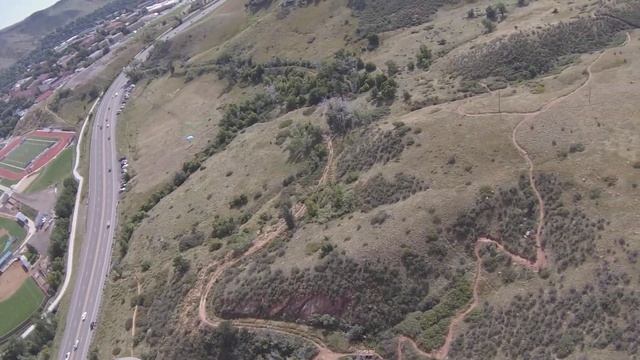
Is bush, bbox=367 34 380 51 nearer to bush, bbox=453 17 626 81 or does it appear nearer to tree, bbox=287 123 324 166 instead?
bush, bbox=453 17 626 81

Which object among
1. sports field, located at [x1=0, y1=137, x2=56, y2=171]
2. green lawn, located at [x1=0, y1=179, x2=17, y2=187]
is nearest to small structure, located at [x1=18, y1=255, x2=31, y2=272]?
green lawn, located at [x1=0, y1=179, x2=17, y2=187]

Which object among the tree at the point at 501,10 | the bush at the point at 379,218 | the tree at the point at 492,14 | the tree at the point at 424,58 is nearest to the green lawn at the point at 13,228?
the bush at the point at 379,218

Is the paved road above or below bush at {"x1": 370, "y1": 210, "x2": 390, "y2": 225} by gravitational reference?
below

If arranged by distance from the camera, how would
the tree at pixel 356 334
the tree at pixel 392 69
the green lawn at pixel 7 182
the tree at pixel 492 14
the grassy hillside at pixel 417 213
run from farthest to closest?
the green lawn at pixel 7 182 < the tree at pixel 492 14 < the tree at pixel 392 69 < the tree at pixel 356 334 < the grassy hillside at pixel 417 213

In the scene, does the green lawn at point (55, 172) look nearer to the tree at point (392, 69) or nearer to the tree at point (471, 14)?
the tree at point (392, 69)

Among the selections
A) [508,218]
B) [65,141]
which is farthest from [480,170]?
[65,141]

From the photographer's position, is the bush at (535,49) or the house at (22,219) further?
the house at (22,219)
